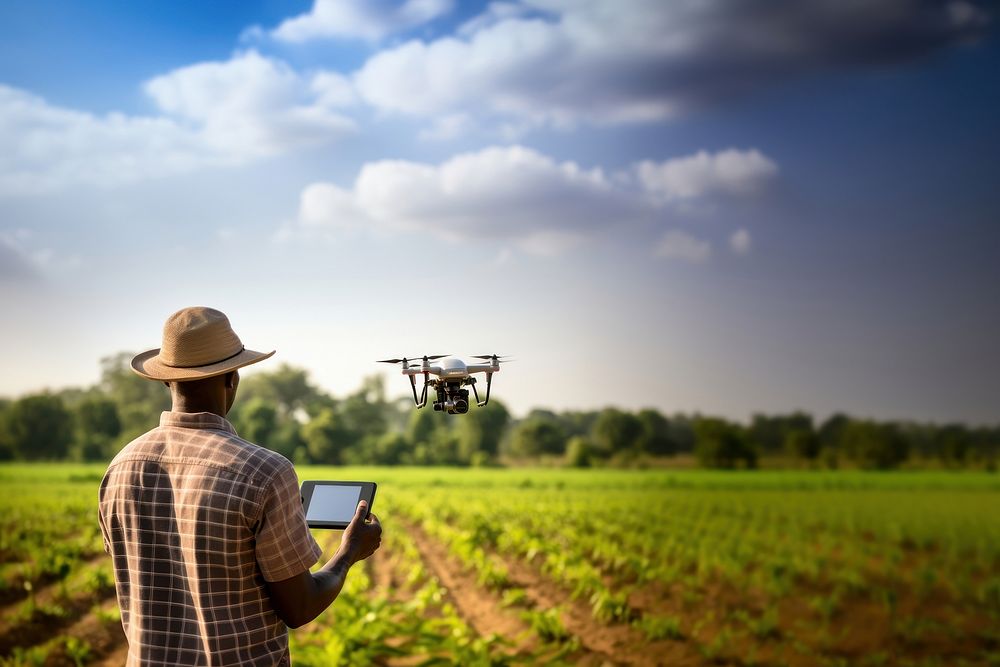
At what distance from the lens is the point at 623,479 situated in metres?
22.5

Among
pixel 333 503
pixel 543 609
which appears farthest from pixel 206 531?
pixel 543 609

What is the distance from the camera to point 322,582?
1.98 meters

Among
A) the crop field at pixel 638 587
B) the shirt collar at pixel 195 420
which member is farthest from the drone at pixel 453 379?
the crop field at pixel 638 587

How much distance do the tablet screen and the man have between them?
3.7 inches

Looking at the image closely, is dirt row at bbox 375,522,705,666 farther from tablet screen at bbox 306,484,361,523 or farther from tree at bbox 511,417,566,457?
tablet screen at bbox 306,484,361,523

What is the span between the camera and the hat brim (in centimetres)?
196

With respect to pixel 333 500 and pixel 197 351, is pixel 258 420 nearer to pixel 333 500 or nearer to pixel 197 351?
pixel 333 500

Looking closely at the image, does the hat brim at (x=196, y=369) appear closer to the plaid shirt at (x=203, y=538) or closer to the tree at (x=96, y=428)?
the plaid shirt at (x=203, y=538)

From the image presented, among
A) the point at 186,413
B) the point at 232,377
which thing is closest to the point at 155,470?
the point at 186,413

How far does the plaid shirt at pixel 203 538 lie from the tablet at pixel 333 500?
148 millimetres

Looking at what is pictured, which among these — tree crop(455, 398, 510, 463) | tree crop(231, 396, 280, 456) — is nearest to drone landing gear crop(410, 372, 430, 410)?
tree crop(455, 398, 510, 463)

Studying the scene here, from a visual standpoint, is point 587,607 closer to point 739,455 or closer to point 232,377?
point 232,377

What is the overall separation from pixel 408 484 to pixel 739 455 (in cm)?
1193

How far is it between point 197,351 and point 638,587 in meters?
7.18
